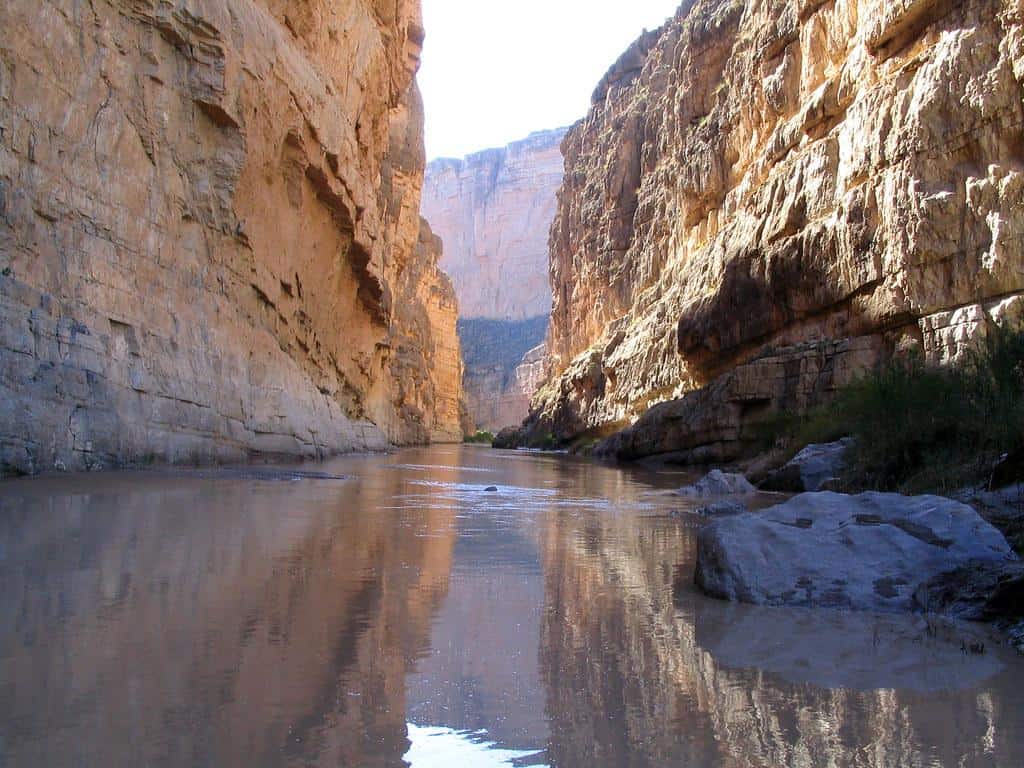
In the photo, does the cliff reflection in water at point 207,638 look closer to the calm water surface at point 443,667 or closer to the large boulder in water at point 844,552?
the calm water surface at point 443,667

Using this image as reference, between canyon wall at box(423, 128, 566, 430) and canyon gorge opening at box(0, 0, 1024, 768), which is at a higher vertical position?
canyon wall at box(423, 128, 566, 430)

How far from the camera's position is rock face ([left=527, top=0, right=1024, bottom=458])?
1512cm

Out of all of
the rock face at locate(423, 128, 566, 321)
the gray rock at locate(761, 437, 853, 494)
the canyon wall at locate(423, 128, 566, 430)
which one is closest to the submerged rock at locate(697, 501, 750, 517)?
the gray rock at locate(761, 437, 853, 494)

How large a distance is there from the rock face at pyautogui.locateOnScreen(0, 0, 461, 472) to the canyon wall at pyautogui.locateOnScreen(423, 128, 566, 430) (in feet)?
304

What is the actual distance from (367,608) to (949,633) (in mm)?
2407

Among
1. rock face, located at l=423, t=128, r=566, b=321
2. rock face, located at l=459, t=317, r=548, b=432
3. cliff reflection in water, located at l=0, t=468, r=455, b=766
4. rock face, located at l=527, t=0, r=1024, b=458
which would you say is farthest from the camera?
rock face, located at l=423, t=128, r=566, b=321

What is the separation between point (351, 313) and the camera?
26.6m

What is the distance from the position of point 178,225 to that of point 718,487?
32.3 ft

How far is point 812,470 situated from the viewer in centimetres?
1002

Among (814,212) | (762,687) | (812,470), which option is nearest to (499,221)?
(814,212)

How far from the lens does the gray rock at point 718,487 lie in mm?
10086

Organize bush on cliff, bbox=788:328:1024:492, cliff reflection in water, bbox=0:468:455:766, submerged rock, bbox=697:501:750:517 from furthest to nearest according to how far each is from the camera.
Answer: submerged rock, bbox=697:501:750:517 < bush on cliff, bbox=788:328:1024:492 < cliff reflection in water, bbox=0:468:455:766

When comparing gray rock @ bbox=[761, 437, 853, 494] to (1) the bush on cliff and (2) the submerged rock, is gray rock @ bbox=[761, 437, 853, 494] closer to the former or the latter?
(1) the bush on cliff

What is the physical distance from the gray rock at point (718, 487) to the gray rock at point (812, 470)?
408mm
